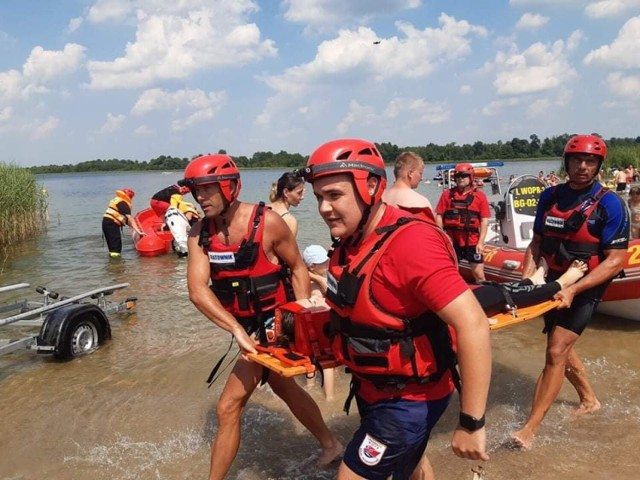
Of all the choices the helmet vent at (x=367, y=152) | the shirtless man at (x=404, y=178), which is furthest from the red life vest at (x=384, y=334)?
the shirtless man at (x=404, y=178)

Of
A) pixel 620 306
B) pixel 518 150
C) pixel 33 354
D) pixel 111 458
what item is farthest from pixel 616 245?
pixel 518 150

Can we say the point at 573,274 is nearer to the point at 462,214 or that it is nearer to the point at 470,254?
the point at 462,214

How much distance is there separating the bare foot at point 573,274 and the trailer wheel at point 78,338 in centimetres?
491

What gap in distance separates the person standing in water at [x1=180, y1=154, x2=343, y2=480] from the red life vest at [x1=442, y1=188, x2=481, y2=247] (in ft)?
14.6

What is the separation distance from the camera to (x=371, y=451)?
82.7 inches

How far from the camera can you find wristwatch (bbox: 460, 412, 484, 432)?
6.09ft

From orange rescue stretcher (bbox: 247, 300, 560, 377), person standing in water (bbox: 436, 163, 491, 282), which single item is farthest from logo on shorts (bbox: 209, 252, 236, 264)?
person standing in water (bbox: 436, 163, 491, 282)

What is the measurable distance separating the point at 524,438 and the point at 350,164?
2803 millimetres

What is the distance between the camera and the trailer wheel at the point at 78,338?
5.64m

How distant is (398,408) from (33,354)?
5591 millimetres

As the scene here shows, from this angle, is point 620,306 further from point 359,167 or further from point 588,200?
point 359,167

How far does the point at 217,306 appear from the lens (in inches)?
122

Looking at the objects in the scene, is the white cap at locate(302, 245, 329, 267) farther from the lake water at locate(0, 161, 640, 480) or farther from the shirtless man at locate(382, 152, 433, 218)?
the lake water at locate(0, 161, 640, 480)

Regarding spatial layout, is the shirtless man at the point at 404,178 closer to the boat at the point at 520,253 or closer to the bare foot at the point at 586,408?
the bare foot at the point at 586,408
